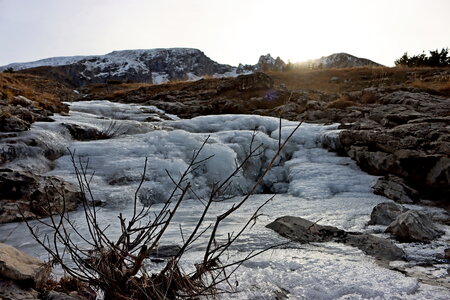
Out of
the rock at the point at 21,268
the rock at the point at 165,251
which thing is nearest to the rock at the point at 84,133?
the rock at the point at 165,251

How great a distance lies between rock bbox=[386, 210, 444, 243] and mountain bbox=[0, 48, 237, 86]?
191 feet

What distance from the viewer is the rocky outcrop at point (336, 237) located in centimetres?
279

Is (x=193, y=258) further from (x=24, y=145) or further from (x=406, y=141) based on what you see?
(x=406, y=141)

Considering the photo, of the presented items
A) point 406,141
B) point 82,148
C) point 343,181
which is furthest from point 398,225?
point 82,148

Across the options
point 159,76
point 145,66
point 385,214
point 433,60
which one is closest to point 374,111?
point 385,214

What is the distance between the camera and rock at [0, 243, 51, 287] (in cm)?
158

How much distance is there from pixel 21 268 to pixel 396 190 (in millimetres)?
5107

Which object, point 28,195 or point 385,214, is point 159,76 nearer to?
point 28,195

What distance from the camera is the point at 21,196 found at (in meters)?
4.15

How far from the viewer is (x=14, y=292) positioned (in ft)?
5.07

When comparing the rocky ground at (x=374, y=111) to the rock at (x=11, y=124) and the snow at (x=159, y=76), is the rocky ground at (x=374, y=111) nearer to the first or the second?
the rock at (x=11, y=124)

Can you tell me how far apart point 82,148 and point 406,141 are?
6.00m

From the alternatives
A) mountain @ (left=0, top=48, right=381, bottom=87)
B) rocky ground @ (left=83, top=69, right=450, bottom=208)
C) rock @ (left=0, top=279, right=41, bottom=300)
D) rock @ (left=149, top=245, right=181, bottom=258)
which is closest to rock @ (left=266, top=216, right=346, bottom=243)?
rock @ (left=149, top=245, right=181, bottom=258)

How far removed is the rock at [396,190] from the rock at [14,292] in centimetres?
487
